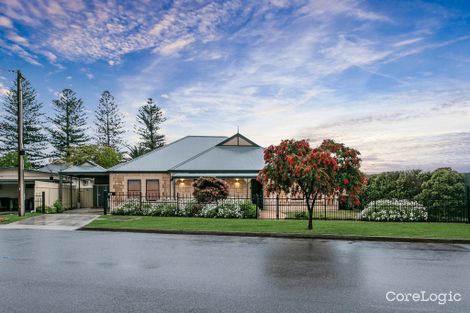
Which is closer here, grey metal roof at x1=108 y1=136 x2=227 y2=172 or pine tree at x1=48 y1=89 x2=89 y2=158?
grey metal roof at x1=108 y1=136 x2=227 y2=172

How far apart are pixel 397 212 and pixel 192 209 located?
1137 centimetres

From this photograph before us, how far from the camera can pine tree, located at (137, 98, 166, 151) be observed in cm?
6525

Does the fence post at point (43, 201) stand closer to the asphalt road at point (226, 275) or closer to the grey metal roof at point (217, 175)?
the grey metal roof at point (217, 175)

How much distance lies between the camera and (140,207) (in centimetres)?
2362

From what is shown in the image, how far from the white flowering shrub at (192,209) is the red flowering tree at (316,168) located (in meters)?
6.45

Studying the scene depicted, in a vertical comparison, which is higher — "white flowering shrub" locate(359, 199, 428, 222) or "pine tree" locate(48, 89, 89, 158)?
"pine tree" locate(48, 89, 89, 158)

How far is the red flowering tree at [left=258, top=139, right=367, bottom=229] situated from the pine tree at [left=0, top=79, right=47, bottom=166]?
5640cm

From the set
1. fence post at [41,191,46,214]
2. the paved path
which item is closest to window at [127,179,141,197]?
fence post at [41,191,46,214]

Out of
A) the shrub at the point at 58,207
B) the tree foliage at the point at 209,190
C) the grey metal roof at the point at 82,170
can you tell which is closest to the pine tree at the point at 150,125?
the grey metal roof at the point at 82,170

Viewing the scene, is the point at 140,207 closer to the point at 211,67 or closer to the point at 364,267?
the point at 211,67

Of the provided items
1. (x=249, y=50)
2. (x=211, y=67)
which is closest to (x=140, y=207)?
(x=211, y=67)

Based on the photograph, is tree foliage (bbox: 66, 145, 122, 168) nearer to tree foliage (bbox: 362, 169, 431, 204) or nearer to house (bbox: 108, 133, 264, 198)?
house (bbox: 108, 133, 264, 198)

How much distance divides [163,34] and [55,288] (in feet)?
52.4

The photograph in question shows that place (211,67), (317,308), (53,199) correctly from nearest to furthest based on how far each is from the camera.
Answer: (317,308) → (211,67) → (53,199)
